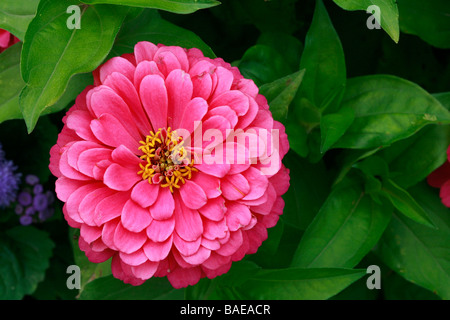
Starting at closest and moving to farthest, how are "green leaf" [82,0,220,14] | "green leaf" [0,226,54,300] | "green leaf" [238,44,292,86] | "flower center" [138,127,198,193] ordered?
"green leaf" [82,0,220,14], "flower center" [138,127,198,193], "green leaf" [238,44,292,86], "green leaf" [0,226,54,300]

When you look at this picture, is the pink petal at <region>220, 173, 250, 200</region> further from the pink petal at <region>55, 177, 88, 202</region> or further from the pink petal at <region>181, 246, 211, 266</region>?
the pink petal at <region>55, 177, 88, 202</region>

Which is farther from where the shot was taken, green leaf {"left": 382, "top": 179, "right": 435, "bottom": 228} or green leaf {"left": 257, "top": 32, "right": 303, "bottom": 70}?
green leaf {"left": 257, "top": 32, "right": 303, "bottom": 70}

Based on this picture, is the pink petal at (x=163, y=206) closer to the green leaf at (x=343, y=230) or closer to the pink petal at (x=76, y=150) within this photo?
the pink petal at (x=76, y=150)

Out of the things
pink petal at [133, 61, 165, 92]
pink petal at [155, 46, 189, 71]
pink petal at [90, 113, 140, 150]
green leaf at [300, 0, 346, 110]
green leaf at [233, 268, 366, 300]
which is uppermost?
green leaf at [300, 0, 346, 110]

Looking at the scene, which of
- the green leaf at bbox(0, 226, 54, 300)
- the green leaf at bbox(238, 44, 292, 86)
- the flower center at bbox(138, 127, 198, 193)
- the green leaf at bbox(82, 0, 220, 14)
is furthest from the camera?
the green leaf at bbox(0, 226, 54, 300)

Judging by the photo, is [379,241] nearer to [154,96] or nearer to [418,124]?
[418,124]

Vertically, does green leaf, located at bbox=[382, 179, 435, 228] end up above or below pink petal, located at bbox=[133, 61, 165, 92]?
below

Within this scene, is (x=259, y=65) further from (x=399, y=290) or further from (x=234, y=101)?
(x=399, y=290)

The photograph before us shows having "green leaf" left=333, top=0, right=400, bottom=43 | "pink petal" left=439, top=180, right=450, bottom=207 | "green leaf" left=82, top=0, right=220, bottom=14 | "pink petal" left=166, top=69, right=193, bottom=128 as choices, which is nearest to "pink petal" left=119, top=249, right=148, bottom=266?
"pink petal" left=166, top=69, right=193, bottom=128
